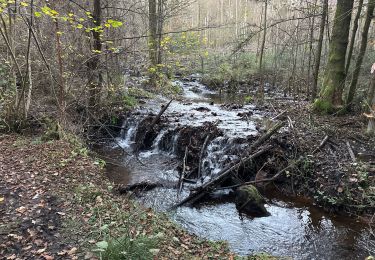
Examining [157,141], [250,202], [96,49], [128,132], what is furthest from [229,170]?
[96,49]

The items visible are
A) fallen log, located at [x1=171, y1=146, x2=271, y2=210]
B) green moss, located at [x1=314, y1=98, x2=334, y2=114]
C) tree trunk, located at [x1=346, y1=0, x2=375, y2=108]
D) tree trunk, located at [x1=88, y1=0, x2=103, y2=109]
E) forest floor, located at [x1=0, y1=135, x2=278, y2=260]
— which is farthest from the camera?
green moss, located at [x1=314, y1=98, x2=334, y2=114]

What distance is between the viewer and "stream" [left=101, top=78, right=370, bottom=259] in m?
5.69

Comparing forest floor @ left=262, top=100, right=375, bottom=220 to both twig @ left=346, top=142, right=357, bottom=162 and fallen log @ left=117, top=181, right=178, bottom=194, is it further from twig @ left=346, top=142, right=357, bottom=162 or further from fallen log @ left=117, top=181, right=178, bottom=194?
fallen log @ left=117, top=181, right=178, bottom=194

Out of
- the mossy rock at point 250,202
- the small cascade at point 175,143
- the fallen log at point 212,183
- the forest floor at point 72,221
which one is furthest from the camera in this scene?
the small cascade at point 175,143

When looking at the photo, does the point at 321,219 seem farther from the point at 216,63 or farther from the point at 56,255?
the point at 216,63

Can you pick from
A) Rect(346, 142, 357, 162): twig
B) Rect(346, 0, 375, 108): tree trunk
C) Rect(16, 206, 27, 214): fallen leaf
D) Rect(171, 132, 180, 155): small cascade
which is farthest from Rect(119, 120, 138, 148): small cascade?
Rect(346, 0, 375, 108): tree trunk

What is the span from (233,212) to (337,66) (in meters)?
6.74

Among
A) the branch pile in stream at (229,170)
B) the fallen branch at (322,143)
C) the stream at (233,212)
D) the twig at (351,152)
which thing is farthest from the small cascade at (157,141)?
the twig at (351,152)

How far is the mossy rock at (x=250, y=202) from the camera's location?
22.2ft

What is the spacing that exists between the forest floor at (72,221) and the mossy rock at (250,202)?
184 cm

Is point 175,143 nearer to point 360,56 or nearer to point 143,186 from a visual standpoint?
point 143,186

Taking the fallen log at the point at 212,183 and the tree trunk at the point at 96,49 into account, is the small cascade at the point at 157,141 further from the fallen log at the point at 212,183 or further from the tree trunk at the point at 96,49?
the fallen log at the point at 212,183

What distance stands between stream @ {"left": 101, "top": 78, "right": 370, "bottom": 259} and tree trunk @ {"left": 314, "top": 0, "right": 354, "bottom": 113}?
2.54 meters

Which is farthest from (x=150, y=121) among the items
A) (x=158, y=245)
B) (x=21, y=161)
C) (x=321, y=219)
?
(x=158, y=245)
